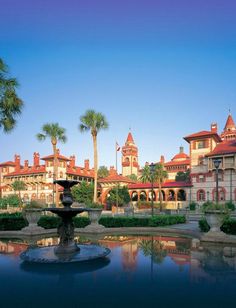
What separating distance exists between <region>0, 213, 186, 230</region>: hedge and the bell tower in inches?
3428

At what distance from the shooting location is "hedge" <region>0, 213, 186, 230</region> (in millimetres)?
18250

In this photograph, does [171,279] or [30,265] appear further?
[30,265]

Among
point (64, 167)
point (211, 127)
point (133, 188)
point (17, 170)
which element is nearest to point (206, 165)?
point (211, 127)

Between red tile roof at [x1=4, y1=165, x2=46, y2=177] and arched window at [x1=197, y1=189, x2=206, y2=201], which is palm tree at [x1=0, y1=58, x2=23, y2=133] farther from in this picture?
red tile roof at [x1=4, y1=165, x2=46, y2=177]

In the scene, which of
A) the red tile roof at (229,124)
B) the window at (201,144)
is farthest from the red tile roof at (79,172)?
the red tile roof at (229,124)

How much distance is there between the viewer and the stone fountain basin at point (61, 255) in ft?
31.0

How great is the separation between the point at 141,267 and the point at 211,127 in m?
53.1

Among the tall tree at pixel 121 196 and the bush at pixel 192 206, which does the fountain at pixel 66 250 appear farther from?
the tall tree at pixel 121 196

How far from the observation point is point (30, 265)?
30.2ft

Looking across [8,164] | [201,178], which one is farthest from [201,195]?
[8,164]

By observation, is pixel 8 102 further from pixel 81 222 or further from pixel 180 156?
pixel 180 156

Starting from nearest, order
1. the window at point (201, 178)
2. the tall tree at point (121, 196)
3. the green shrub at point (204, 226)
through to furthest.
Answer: the green shrub at point (204, 226), the window at point (201, 178), the tall tree at point (121, 196)

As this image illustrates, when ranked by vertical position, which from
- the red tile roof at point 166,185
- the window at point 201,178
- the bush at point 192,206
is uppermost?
the window at point 201,178

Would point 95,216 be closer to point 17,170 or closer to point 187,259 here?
point 187,259
